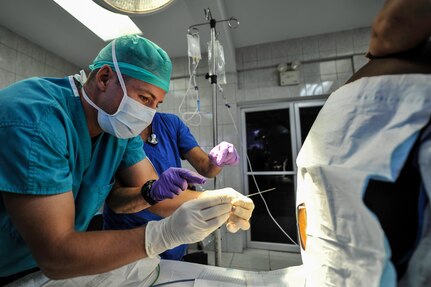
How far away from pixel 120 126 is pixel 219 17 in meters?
1.37

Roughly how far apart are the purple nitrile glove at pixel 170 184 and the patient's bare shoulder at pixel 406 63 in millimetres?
653

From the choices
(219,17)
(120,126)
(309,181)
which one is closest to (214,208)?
(309,181)

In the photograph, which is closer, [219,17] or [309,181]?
[309,181]

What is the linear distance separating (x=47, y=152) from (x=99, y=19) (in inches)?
73.1

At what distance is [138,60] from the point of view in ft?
2.32

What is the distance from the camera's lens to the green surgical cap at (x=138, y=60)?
2.31 ft

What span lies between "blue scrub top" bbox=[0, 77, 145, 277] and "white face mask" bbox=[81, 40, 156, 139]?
0.06 m

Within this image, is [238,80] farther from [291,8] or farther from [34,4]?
[34,4]

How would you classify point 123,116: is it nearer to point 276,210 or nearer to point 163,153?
point 163,153

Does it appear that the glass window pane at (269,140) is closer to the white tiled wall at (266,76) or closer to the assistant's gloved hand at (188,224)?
the white tiled wall at (266,76)

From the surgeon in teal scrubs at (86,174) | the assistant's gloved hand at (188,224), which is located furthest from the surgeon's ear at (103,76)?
the assistant's gloved hand at (188,224)

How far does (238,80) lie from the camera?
2.51m

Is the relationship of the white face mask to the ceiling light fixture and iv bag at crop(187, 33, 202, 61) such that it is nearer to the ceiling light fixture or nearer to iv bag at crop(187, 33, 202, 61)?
the ceiling light fixture

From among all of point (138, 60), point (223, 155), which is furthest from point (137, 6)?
point (223, 155)
